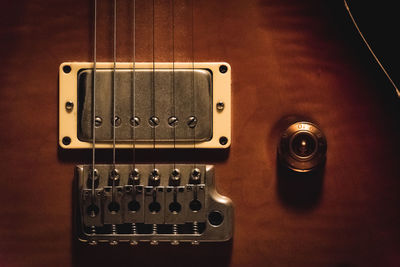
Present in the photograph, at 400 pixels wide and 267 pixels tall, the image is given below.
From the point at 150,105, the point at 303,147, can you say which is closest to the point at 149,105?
the point at 150,105

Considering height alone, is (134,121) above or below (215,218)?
above

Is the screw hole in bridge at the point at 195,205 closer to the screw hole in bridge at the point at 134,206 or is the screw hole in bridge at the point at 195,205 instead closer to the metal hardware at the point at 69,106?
the screw hole in bridge at the point at 134,206

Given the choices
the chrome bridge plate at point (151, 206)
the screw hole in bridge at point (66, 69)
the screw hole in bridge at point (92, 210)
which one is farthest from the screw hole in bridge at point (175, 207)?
the screw hole in bridge at point (66, 69)

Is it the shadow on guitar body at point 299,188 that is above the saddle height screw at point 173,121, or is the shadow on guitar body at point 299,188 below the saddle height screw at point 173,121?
below

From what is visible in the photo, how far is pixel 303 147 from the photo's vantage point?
1.91 feet

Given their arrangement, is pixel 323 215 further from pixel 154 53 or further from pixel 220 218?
pixel 154 53

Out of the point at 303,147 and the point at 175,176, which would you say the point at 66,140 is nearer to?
the point at 175,176

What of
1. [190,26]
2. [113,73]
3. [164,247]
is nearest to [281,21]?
[190,26]

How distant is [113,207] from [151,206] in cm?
5

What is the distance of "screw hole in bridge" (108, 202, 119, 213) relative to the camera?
1.86 feet

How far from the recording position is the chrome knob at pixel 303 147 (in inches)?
22.8

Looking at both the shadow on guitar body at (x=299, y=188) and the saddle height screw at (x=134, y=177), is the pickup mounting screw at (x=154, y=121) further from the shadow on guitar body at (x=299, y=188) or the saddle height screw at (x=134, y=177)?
the shadow on guitar body at (x=299, y=188)

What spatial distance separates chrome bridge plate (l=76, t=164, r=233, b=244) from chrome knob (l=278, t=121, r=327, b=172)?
4.2 inches

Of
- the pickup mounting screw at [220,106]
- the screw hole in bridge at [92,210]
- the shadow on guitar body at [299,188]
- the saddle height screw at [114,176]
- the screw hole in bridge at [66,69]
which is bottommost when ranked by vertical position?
the screw hole in bridge at [92,210]
